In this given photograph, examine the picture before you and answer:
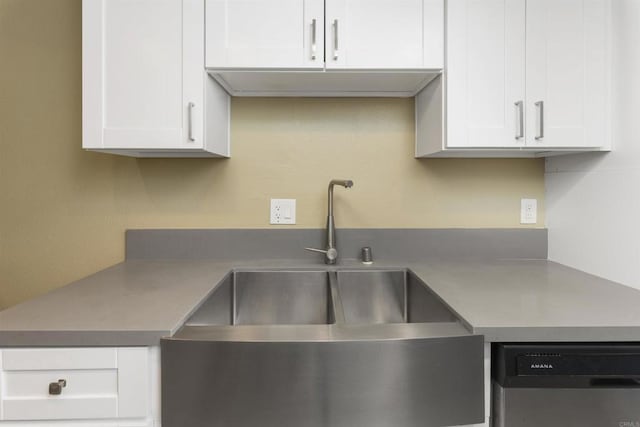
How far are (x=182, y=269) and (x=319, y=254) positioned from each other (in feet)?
1.85

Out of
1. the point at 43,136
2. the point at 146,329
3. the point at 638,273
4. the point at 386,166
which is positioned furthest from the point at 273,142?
the point at 638,273

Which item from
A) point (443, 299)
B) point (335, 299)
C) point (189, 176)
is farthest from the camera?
point (189, 176)

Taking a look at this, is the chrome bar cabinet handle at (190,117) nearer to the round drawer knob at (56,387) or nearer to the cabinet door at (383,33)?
the cabinet door at (383,33)

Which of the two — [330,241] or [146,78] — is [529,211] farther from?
[146,78]

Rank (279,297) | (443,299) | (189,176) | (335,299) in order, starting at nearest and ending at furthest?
(443,299) → (335,299) → (279,297) → (189,176)

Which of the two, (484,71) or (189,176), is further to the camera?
(189,176)

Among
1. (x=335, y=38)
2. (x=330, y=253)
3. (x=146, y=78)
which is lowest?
(x=330, y=253)

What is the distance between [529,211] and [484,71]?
2.30 ft

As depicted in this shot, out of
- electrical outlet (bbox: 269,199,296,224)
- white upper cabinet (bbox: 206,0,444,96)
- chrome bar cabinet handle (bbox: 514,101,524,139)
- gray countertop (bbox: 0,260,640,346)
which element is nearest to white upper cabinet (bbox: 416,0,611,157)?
chrome bar cabinet handle (bbox: 514,101,524,139)

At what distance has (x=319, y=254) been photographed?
189 cm

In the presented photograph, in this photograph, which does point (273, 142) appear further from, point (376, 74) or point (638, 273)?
point (638, 273)

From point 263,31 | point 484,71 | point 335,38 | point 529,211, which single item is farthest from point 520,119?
point 263,31

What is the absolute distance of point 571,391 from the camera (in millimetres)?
1002

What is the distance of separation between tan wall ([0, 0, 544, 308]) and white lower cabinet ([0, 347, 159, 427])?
949 mm
